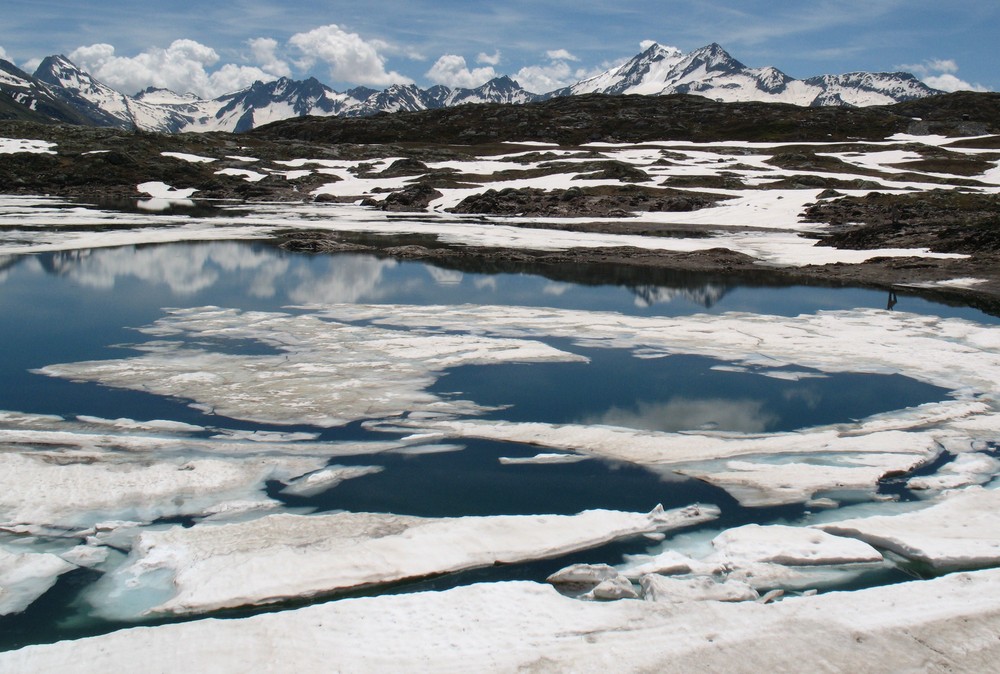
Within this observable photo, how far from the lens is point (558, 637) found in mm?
6508

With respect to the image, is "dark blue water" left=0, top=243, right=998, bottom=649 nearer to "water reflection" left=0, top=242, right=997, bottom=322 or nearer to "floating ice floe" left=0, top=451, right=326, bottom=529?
"water reflection" left=0, top=242, right=997, bottom=322

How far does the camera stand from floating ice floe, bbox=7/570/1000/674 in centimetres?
615

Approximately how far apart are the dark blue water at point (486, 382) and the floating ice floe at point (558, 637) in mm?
611

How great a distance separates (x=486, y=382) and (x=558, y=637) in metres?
8.29

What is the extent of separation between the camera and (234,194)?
72250 millimetres

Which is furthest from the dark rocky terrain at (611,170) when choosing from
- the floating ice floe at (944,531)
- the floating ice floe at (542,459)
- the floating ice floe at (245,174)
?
the floating ice floe at (542,459)

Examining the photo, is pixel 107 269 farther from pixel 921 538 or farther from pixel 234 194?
pixel 234 194

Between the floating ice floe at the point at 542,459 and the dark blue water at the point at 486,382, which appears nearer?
the dark blue water at the point at 486,382

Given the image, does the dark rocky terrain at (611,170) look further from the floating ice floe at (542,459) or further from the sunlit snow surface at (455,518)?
the floating ice floe at (542,459)

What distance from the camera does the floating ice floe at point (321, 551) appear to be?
7.27 metres

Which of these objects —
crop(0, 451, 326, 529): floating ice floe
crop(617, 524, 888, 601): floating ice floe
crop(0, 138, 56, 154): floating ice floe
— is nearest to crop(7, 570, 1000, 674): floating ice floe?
crop(617, 524, 888, 601): floating ice floe

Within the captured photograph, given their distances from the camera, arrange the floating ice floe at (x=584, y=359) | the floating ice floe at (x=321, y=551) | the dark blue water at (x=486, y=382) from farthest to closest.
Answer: the floating ice floe at (x=584, y=359)
the dark blue water at (x=486, y=382)
the floating ice floe at (x=321, y=551)

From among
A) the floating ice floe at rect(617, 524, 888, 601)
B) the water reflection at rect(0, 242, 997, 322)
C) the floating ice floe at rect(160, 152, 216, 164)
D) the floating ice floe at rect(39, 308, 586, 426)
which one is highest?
the floating ice floe at rect(160, 152, 216, 164)

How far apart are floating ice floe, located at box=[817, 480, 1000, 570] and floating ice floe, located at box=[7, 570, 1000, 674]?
0.76 m
